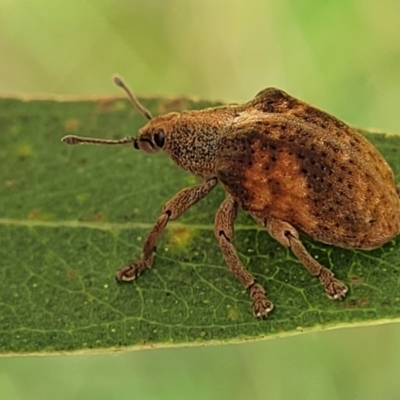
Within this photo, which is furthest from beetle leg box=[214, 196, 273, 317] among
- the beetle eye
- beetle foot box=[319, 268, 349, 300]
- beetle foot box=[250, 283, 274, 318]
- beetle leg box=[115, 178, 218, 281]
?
the beetle eye

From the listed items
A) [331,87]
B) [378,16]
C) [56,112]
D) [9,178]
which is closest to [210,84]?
[331,87]

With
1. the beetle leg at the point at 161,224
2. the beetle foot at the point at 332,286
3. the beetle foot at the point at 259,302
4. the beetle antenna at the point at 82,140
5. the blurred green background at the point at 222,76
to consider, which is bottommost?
the blurred green background at the point at 222,76

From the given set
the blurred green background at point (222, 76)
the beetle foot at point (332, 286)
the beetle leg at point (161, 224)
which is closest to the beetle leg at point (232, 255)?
the beetle leg at point (161, 224)

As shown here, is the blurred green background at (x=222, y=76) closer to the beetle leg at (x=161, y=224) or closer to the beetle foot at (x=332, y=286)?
the beetle leg at (x=161, y=224)

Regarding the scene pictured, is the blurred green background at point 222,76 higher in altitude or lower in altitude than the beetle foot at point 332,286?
lower

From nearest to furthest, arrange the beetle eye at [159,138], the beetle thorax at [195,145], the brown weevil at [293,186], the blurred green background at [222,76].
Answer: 1. the brown weevil at [293,186]
2. the beetle thorax at [195,145]
3. the beetle eye at [159,138]
4. the blurred green background at [222,76]

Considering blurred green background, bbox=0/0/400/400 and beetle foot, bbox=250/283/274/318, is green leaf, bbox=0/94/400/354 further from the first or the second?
blurred green background, bbox=0/0/400/400
